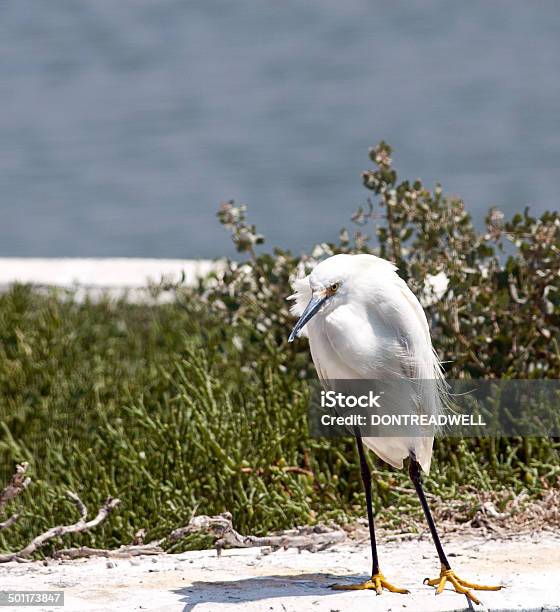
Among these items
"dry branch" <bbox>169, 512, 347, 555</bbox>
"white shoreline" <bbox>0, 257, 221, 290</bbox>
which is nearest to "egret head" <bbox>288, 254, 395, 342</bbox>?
"dry branch" <bbox>169, 512, 347, 555</bbox>

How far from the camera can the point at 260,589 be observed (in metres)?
2.91

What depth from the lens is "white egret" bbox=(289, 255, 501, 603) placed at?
269 cm

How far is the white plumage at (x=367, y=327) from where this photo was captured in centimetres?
269

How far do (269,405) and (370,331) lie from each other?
1625 millimetres

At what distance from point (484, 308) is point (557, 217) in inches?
20.2

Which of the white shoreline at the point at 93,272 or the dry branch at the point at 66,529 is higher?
the white shoreline at the point at 93,272

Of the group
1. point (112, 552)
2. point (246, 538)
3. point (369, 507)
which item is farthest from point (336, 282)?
point (112, 552)

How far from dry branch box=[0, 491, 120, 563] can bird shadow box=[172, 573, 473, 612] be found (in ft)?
2.03

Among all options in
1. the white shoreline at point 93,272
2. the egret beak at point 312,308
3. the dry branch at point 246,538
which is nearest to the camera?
the egret beak at point 312,308

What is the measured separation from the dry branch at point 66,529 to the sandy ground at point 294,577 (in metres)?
0.06

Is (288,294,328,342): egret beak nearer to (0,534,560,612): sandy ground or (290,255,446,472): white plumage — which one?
(290,255,446,472): white plumage

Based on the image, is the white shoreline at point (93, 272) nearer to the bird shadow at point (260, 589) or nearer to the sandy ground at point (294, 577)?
the sandy ground at point (294, 577)

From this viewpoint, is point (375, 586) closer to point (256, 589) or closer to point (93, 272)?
point (256, 589)

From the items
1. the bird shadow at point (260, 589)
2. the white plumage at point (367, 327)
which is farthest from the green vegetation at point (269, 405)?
the white plumage at point (367, 327)
